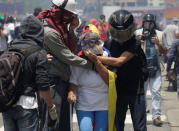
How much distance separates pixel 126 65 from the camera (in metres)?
5.11

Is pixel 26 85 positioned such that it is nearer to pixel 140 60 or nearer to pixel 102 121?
pixel 102 121

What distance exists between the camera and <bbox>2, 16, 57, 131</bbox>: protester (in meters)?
4.45

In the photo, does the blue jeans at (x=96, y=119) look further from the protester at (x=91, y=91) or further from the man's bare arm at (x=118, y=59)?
the man's bare arm at (x=118, y=59)

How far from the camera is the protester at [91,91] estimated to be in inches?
196

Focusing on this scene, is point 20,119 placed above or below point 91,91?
below

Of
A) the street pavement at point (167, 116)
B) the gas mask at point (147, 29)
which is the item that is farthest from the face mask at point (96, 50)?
the street pavement at point (167, 116)

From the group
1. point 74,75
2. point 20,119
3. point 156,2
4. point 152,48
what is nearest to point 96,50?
point 74,75

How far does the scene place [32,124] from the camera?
4.51 m

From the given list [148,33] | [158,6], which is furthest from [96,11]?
[148,33]

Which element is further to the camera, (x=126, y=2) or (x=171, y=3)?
(x=126, y=2)

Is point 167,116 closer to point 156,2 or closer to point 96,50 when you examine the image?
point 96,50

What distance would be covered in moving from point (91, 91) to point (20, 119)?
2.93ft

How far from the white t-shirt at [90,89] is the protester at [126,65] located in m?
0.20

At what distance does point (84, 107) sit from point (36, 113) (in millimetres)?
628
